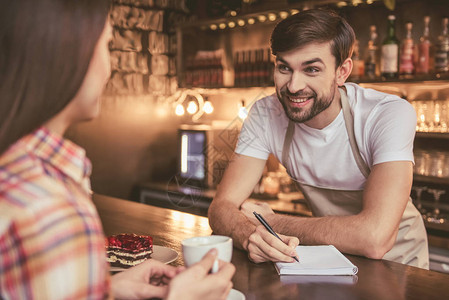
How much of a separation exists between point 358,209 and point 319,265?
2.30 feet

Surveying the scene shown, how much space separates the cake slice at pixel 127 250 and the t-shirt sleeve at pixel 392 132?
31.8 inches

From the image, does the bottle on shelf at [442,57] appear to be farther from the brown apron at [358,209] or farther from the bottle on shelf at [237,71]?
the bottle on shelf at [237,71]

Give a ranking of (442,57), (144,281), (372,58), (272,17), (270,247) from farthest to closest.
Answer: (272,17), (372,58), (442,57), (270,247), (144,281)

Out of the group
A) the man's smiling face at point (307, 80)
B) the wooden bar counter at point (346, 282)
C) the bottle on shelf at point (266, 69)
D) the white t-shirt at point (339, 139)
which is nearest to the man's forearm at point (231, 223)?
the wooden bar counter at point (346, 282)

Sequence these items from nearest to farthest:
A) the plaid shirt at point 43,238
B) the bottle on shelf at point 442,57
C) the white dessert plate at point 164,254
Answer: the plaid shirt at point 43,238
the white dessert plate at point 164,254
the bottle on shelf at point 442,57

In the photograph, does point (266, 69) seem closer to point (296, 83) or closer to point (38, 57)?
point (296, 83)

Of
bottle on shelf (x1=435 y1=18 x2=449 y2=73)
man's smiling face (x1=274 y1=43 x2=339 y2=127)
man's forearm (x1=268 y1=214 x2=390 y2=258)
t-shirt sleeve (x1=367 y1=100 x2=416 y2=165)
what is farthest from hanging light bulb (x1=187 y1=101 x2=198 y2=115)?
man's forearm (x1=268 y1=214 x2=390 y2=258)

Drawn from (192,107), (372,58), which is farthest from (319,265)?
(192,107)

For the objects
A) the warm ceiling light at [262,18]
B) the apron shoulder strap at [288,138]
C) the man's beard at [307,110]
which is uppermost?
the warm ceiling light at [262,18]

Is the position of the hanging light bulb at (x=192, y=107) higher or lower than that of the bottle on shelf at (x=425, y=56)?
lower

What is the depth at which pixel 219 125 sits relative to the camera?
3.95 metres

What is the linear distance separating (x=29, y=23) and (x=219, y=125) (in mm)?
3392

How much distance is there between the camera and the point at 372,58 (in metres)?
2.95

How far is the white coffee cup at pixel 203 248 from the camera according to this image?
0.81 m
